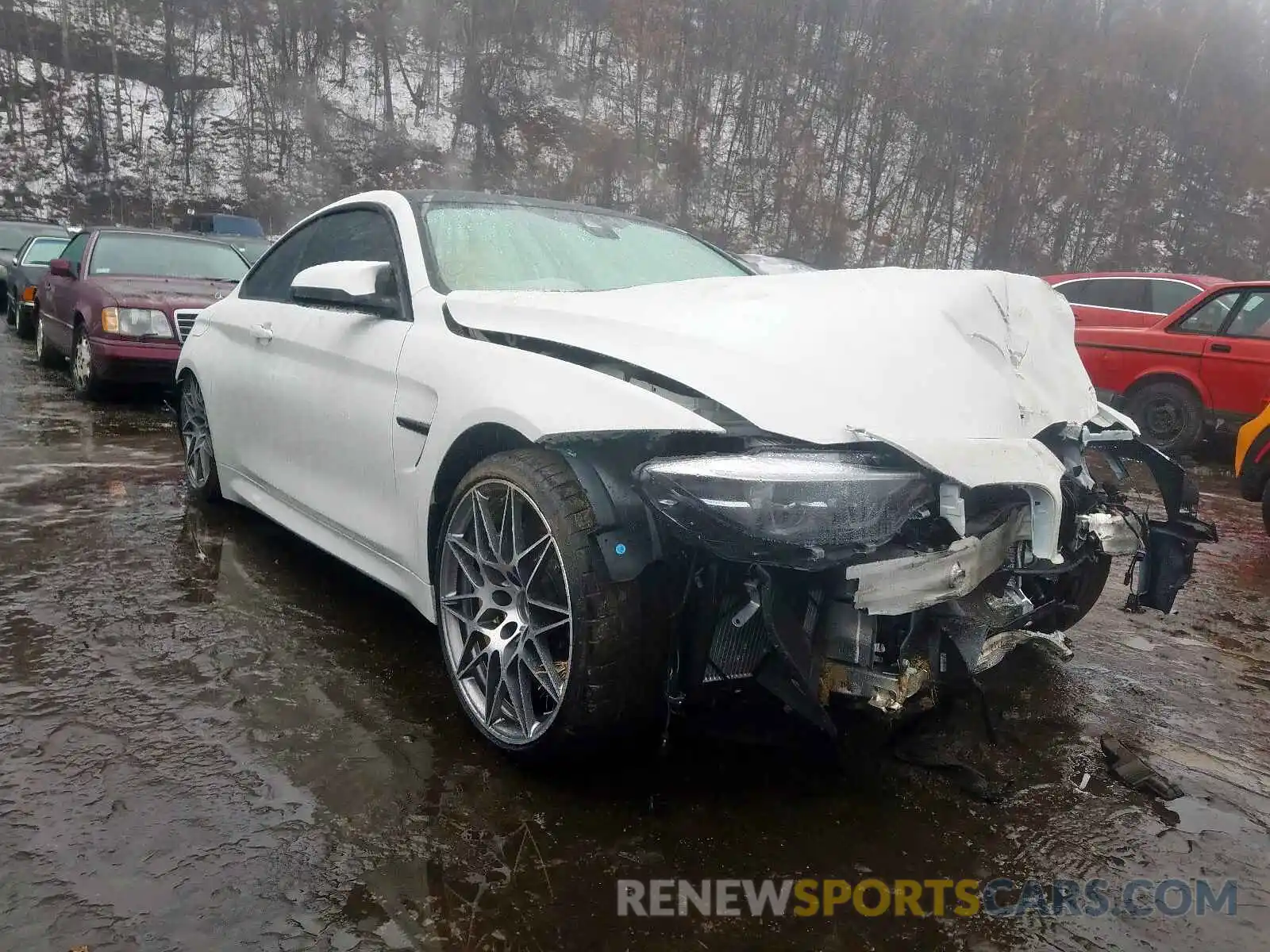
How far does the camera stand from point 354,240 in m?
3.44

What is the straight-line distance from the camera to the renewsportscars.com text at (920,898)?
186 centimetres

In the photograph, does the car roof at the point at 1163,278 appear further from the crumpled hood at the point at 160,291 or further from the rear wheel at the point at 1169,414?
the crumpled hood at the point at 160,291

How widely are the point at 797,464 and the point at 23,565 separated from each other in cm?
324

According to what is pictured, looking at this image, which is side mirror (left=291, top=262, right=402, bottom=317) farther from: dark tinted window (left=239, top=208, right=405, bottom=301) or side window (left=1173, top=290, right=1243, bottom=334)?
side window (left=1173, top=290, right=1243, bottom=334)

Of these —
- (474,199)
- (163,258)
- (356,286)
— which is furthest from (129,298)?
(356,286)

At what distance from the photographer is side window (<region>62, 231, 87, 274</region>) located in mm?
8438

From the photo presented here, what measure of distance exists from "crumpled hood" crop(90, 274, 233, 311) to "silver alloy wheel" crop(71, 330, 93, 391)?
0.48m

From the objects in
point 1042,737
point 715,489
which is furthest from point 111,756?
point 1042,737

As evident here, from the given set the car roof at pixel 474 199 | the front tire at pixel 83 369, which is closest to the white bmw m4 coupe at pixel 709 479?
the car roof at pixel 474 199

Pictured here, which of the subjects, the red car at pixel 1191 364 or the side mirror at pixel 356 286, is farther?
the red car at pixel 1191 364

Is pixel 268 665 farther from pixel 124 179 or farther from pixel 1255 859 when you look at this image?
pixel 124 179

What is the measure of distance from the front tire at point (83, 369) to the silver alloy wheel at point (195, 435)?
3.41 m

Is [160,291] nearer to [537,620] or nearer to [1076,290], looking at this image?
[537,620]

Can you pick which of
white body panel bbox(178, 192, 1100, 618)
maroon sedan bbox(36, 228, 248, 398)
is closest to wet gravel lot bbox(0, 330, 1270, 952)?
white body panel bbox(178, 192, 1100, 618)
